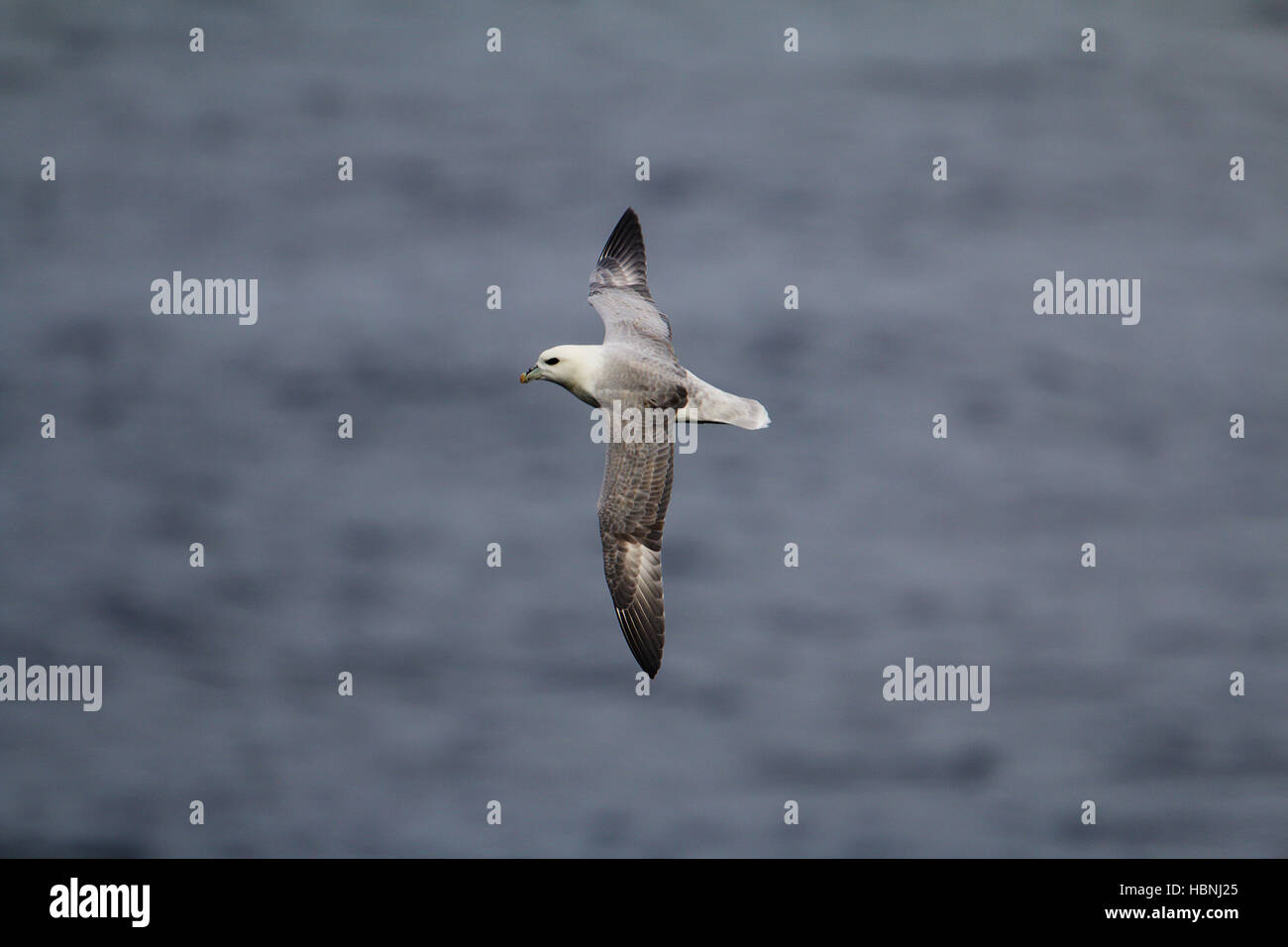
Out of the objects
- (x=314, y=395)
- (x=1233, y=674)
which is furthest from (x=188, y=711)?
(x=1233, y=674)

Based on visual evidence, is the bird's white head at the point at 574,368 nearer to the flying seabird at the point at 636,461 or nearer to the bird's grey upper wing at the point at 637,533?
the flying seabird at the point at 636,461

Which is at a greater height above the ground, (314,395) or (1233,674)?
(314,395)

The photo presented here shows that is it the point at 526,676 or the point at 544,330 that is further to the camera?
the point at 544,330

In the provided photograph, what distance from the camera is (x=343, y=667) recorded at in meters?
42.4

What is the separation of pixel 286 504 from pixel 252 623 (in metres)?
3.37

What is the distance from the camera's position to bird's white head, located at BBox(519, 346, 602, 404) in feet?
75.7

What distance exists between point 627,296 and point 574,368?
9.98 feet

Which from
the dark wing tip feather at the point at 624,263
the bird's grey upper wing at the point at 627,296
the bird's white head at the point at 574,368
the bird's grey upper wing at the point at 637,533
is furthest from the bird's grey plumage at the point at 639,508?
the dark wing tip feather at the point at 624,263

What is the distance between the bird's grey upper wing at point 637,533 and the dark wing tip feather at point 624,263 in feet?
13.8

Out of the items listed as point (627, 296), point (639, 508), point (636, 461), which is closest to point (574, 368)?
point (636, 461)

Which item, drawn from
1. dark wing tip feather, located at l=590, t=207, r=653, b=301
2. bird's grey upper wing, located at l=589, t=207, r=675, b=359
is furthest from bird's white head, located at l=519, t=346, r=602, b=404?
dark wing tip feather, located at l=590, t=207, r=653, b=301

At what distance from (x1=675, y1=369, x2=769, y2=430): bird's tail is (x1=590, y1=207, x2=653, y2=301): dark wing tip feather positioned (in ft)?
9.32

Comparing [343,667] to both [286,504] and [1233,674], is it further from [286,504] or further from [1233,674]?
[1233,674]

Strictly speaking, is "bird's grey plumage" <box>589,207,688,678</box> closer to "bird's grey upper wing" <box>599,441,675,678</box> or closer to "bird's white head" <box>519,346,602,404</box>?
"bird's grey upper wing" <box>599,441,675,678</box>
